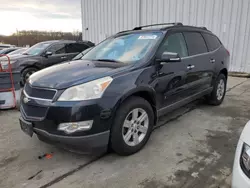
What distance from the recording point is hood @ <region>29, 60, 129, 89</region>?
2.48 metres

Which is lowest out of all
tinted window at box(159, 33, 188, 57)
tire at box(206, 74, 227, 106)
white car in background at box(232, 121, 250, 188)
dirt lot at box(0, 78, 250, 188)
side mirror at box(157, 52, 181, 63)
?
dirt lot at box(0, 78, 250, 188)

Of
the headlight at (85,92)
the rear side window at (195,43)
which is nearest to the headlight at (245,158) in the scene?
the headlight at (85,92)

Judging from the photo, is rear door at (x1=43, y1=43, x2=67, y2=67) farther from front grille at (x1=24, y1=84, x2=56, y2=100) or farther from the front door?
the front door

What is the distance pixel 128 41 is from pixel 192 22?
7699 mm

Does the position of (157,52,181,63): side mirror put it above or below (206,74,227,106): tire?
above

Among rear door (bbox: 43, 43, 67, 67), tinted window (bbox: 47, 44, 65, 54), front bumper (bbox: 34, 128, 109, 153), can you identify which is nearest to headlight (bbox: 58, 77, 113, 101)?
front bumper (bbox: 34, 128, 109, 153)

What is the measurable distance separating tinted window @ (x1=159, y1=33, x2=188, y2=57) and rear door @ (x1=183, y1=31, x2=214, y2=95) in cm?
13

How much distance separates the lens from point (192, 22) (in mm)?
10094

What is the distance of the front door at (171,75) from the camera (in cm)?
314

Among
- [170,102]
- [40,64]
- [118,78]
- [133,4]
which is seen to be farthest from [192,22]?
[118,78]

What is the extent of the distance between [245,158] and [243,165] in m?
0.05

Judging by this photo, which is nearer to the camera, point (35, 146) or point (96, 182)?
point (96, 182)

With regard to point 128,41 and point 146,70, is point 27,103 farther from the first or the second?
point 128,41

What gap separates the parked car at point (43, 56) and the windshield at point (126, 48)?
4.13m
